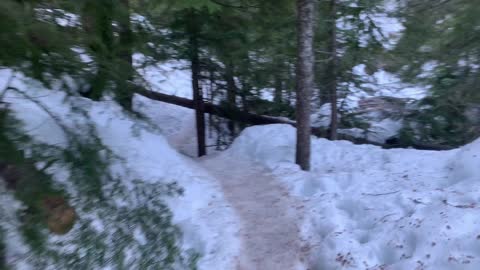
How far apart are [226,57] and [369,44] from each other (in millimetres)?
2610

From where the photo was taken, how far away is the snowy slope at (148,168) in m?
5.41

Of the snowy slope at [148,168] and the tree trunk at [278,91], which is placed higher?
the tree trunk at [278,91]

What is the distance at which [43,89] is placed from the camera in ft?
16.9

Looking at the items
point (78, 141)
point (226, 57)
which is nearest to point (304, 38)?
point (226, 57)

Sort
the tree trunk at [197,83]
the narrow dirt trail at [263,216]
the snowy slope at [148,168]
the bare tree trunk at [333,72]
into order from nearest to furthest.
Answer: the snowy slope at [148,168] → the narrow dirt trail at [263,216] → the bare tree trunk at [333,72] → the tree trunk at [197,83]

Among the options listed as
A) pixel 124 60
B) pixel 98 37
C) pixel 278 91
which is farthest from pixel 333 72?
pixel 98 37

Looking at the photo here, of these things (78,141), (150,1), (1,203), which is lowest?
(1,203)

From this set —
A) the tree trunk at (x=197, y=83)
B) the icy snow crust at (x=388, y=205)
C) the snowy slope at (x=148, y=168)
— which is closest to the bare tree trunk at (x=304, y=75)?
the icy snow crust at (x=388, y=205)

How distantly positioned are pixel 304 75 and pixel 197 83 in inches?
149

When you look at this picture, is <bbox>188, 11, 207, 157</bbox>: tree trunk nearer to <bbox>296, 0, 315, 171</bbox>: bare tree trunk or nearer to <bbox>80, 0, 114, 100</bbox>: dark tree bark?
<bbox>296, 0, 315, 171</bbox>: bare tree trunk

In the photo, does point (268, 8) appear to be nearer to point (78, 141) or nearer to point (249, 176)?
point (249, 176)

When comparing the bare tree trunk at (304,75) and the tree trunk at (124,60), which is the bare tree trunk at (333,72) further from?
the tree trunk at (124,60)

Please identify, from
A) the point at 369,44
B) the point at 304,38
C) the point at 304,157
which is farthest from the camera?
the point at 369,44

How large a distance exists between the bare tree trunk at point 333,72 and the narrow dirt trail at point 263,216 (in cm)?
277
